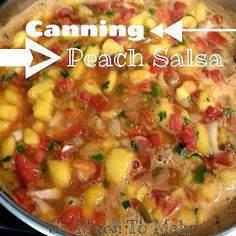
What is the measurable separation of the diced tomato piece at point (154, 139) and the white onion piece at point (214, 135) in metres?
0.15

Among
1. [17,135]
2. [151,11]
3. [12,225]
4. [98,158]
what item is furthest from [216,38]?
[12,225]

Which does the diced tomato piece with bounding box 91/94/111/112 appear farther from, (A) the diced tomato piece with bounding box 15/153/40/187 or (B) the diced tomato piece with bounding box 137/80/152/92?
(A) the diced tomato piece with bounding box 15/153/40/187

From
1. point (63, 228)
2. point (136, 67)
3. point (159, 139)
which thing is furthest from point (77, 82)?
point (63, 228)

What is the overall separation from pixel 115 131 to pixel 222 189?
325mm

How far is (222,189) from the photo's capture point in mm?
1307

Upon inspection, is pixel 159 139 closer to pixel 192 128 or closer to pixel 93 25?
pixel 192 128

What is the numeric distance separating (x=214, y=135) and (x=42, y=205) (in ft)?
1.67

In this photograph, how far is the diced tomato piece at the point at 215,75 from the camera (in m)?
1.49

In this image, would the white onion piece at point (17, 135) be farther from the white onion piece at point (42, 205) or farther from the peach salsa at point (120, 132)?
the white onion piece at point (42, 205)

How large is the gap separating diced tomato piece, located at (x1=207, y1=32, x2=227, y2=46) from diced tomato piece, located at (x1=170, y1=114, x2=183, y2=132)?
1.06 ft

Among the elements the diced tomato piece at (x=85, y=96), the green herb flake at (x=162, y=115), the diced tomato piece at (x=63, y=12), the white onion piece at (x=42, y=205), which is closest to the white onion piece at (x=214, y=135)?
the green herb flake at (x=162, y=115)

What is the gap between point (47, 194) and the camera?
1254mm

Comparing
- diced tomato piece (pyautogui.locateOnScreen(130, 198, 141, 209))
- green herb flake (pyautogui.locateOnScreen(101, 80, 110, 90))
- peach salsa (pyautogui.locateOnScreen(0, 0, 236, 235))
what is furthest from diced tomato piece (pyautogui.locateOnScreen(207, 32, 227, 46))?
diced tomato piece (pyautogui.locateOnScreen(130, 198, 141, 209))

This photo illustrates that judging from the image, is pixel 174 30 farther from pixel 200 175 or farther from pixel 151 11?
pixel 200 175
